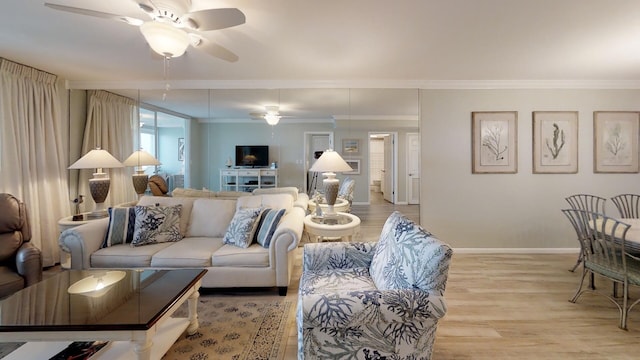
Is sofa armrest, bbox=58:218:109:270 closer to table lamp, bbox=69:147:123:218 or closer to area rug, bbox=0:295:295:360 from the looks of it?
table lamp, bbox=69:147:123:218

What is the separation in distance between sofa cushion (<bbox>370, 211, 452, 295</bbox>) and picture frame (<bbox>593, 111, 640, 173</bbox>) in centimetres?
386

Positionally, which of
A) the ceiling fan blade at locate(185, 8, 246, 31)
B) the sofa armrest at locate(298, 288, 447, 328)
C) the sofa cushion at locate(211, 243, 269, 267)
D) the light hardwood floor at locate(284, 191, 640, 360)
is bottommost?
the light hardwood floor at locate(284, 191, 640, 360)

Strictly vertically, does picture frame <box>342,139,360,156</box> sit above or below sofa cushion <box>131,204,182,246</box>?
above

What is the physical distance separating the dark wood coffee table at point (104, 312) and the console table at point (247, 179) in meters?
2.10

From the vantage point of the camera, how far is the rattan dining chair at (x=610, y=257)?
7.10 feet

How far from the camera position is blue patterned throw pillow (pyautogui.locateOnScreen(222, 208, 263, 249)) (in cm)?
279

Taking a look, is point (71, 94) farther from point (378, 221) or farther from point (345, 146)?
point (378, 221)

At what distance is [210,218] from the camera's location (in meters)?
3.23

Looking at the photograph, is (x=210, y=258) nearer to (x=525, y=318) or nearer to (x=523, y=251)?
(x=525, y=318)

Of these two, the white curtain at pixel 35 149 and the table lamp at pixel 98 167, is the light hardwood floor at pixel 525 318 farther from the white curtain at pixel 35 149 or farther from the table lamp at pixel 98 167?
the white curtain at pixel 35 149

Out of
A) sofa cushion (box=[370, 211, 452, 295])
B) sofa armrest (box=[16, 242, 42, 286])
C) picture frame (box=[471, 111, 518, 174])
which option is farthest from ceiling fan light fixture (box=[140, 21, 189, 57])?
picture frame (box=[471, 111, 518, 174])

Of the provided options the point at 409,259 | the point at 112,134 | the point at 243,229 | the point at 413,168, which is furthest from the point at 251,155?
the point at 409,259

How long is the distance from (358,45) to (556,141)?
3.23 metres

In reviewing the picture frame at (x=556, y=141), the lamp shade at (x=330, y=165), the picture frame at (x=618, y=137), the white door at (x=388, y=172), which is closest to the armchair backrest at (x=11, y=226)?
the lamp shade at (x=330, y=165)
